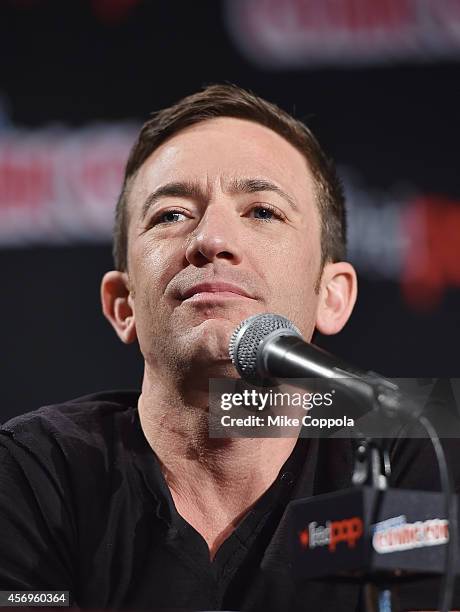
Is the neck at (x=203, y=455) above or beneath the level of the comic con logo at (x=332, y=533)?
above

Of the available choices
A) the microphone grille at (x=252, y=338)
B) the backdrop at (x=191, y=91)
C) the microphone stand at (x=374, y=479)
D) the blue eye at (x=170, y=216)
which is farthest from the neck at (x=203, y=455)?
the backdrop at (x=191, y=91)

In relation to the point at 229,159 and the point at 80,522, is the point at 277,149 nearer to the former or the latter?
the point at 229,159

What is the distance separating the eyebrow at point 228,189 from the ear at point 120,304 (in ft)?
0.75

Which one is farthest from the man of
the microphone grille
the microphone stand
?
the microphone stand

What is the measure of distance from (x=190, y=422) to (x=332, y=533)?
80cm

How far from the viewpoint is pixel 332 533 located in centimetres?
91

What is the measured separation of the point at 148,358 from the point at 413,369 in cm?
104

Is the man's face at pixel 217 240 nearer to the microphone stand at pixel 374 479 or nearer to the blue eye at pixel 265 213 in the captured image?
the blue eye at pixel 265 213

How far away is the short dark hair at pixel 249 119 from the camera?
A: 1.84 m

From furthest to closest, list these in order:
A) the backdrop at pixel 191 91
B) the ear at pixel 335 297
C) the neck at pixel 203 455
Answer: the backdrop at pixel 191 91
the ear at pixel 335 297
the neck at pixel 203 455

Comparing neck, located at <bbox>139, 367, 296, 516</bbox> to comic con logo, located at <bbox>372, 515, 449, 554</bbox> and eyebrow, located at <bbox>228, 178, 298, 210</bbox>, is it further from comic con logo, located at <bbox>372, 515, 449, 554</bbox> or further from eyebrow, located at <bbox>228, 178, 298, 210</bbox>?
comic con logo, located at <bbox>372, 515, 449, 554</bbox>

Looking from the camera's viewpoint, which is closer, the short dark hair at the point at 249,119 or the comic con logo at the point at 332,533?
the comic con logo at the point at 332,533

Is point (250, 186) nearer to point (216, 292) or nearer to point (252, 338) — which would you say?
point (216, 292)

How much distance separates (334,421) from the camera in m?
1.71
